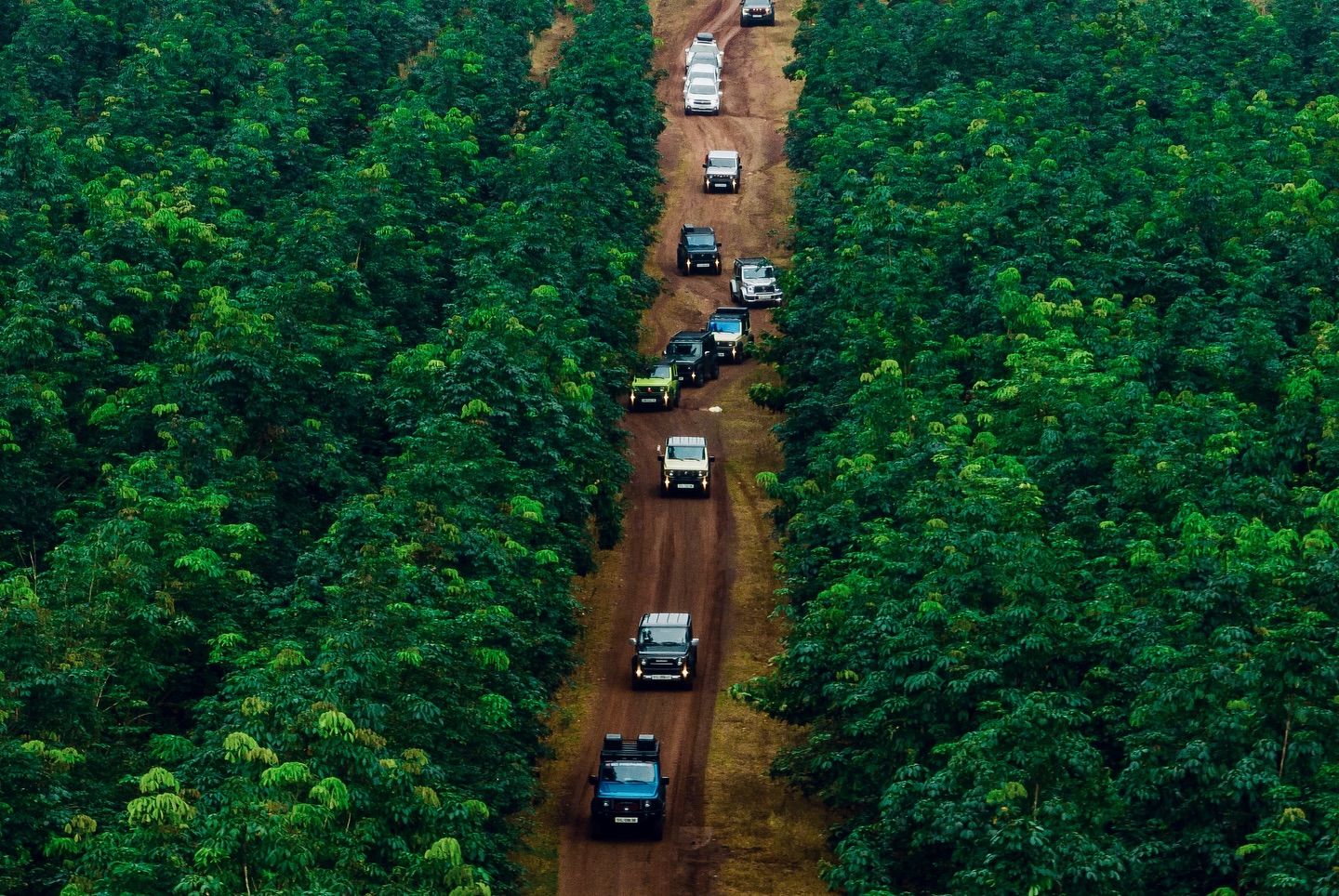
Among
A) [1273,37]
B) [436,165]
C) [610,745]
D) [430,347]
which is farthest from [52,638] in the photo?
[1273,37]

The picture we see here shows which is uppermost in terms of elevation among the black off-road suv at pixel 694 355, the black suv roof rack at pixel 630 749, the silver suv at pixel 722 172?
the silver suv at pixel 722 172

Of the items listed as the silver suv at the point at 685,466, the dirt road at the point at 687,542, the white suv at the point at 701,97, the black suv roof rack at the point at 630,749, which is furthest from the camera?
the white suv at the point at 701,97

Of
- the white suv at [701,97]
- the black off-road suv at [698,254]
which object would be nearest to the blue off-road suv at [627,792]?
the black off-road suv at [698,254]

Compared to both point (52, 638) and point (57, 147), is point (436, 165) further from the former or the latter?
point (52, 638)

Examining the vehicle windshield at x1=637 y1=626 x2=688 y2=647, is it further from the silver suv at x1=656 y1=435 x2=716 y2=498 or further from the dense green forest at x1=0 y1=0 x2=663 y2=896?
the silver suv at x1=656 y1=435 x2=716 y2=498

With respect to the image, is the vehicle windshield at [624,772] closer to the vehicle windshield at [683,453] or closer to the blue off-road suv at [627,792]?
the blue off-road suv at [627,792]

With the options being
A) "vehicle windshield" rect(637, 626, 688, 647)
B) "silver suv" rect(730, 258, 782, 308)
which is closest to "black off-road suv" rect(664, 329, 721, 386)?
"silver suv" rect(730, 258, 782, 308)

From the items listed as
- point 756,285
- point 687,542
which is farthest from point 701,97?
point 687,542
